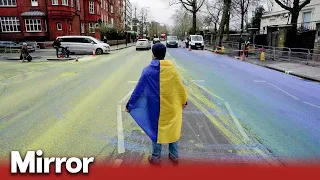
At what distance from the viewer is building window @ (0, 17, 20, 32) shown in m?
38.8

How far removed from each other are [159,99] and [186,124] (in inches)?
85.0

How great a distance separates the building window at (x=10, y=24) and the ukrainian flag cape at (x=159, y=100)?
4209 centimetres

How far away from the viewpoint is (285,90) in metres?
9.54

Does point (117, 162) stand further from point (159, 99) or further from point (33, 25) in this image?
point (33, 25)

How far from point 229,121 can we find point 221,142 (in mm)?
1240

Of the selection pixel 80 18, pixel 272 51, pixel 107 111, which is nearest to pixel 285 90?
pixel 107 111

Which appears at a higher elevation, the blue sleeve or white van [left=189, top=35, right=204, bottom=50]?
white van [left=189, top=35, right=204, bottom=50]

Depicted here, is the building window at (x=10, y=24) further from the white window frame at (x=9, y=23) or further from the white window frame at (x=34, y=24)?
the white window frame at (x=34, y=24)

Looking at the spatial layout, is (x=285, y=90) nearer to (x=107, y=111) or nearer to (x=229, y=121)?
(x=229, y=121)

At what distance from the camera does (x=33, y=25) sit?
127 ft

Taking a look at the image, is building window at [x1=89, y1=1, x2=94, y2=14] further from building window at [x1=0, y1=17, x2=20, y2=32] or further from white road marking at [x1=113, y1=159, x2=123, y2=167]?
white road marking at [x1=113, y1=159, x2=123, y2=167]

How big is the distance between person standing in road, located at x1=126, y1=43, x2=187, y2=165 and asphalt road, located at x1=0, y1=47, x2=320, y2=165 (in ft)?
2.13

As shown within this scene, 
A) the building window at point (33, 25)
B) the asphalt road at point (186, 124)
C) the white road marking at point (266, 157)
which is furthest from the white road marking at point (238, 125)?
the building window at point (33, 25)

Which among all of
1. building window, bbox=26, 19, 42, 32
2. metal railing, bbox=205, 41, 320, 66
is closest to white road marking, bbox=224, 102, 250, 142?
metal railing, bbox=205, 41, 320, 66
